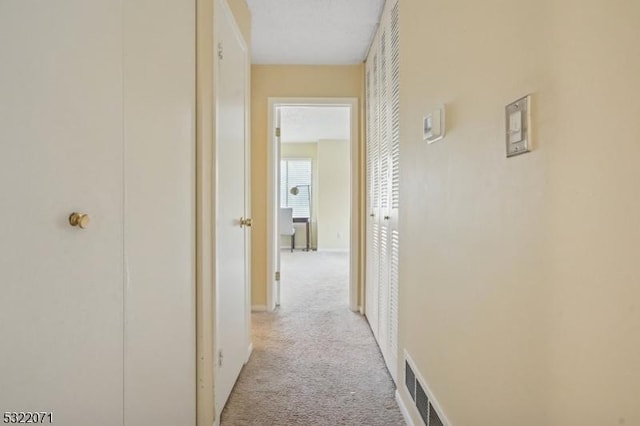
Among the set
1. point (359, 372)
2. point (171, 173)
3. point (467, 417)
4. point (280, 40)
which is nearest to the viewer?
point (467, 417)

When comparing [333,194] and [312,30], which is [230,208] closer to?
[312,30]

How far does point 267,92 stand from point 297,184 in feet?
16.7

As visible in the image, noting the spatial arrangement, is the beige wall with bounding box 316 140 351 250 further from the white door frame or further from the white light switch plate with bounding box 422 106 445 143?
the white light switch plate with bounding box 422 106 445 143

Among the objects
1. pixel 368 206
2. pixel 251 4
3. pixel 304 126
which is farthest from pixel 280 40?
pixel 304 126

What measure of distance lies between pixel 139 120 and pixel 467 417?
1.26 meters

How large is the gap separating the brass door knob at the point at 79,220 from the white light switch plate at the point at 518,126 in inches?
36.3

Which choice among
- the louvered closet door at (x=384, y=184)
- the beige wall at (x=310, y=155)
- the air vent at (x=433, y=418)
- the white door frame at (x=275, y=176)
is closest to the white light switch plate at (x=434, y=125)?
the louvered closet door at (x=384, y=184)

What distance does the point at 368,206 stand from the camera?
3.38 m

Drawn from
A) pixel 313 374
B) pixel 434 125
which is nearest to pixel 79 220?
pixel 434 125

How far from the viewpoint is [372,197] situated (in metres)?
3.12

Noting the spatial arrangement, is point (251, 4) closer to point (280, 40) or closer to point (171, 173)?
point (280, 40)

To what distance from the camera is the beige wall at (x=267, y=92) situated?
365 centimetres

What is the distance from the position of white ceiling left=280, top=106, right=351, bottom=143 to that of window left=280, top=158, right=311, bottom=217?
0.51 metres

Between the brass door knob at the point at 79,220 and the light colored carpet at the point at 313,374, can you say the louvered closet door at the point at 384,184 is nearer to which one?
the light colored carpet at the point at 313,374
